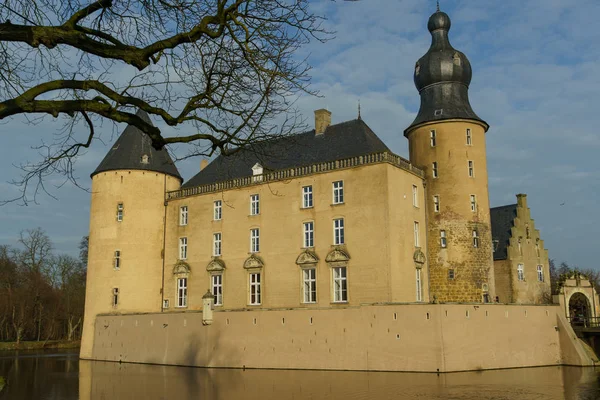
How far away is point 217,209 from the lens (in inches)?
1222

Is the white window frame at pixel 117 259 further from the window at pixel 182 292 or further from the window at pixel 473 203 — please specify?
the window at pixel 473 203

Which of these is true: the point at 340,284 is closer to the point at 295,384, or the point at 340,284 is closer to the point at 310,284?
the point at 310,284

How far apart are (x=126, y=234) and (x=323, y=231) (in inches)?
450

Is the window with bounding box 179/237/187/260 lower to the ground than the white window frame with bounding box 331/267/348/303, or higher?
higher

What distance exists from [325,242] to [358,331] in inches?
191

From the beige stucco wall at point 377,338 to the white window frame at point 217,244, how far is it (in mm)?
3948

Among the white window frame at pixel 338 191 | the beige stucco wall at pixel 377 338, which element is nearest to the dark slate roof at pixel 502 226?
the beige stucco wall at pixel 377 338

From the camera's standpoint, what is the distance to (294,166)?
93.8 ft

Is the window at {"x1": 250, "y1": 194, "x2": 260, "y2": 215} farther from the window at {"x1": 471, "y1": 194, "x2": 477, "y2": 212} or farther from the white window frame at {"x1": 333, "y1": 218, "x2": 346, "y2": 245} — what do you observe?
the window at {"x1": 471, "y1": 194, "x2": 477, "y2": 212}

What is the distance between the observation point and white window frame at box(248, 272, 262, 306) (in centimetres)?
2834

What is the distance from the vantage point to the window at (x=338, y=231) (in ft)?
85.6

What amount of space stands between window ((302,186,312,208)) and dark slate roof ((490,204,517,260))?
1213 centimetres

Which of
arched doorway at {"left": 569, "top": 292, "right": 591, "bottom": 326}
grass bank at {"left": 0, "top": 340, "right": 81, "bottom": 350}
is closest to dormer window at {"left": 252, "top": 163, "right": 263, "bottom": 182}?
arched doorway at {"left": 569, "top": 292, "right": 591, "bottom": 326}

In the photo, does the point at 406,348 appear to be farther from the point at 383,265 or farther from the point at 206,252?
the point at 206,252
